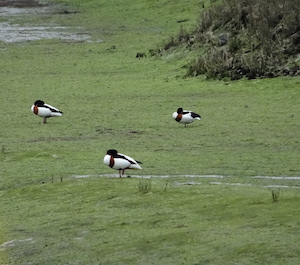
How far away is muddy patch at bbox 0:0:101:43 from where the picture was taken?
4881 cm

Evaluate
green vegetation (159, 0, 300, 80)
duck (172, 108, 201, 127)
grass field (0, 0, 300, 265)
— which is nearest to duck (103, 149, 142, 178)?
grass field (0, 0, 300, 265)

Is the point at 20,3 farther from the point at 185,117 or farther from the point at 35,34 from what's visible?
the point at 185,117

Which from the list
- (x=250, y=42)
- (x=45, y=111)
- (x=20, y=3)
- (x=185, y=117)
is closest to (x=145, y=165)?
(x=185, y=117)

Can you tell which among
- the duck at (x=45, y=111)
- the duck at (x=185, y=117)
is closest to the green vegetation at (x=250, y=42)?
the duck at (x=185, y=117)

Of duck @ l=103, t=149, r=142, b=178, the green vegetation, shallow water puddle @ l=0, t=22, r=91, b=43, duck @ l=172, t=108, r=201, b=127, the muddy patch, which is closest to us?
duck @ l=103, t=149, r=142, b=178

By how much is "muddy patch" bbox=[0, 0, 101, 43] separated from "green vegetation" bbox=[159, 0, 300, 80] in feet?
37.4

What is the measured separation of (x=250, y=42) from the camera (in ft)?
115

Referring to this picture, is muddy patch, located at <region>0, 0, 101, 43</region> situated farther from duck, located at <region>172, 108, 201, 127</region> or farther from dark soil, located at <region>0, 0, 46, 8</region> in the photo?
duck, located at <region>172, 108, 201, 127</region>

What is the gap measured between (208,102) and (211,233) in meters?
16.9

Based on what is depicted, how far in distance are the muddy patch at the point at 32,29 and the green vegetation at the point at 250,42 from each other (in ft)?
37.4

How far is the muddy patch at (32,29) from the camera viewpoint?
160 feet

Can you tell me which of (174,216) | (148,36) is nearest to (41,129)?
(174,216)

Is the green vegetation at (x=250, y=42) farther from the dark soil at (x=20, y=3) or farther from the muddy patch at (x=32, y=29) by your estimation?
the dark soil at (x=20, y=3)

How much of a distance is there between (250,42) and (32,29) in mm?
19926
